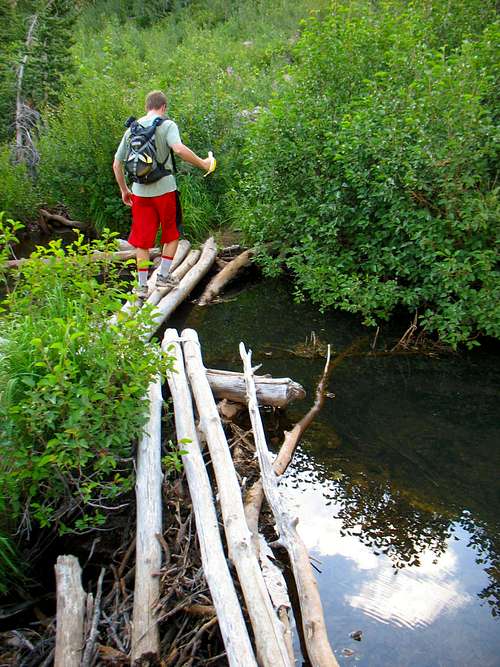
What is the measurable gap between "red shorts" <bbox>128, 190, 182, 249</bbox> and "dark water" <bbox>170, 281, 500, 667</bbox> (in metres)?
1.39

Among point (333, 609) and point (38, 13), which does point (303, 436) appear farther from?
point (38, 13)

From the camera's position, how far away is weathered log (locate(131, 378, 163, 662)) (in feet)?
10.2

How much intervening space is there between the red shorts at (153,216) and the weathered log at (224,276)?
1.59m

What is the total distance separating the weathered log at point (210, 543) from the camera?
114 inches

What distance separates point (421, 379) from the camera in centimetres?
670

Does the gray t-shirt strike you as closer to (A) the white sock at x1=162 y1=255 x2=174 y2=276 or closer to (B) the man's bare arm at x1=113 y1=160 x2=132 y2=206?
(B) the man's bare arm at x1=113 y1=160 x2=132 y2=206

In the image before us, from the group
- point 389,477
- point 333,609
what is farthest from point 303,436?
point 333,609

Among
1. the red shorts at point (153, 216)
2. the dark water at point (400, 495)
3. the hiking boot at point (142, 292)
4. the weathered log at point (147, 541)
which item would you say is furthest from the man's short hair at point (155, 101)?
the weathered log at point (147, 541)

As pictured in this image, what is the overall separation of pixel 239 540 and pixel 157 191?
4586 millimetres

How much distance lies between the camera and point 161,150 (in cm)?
679

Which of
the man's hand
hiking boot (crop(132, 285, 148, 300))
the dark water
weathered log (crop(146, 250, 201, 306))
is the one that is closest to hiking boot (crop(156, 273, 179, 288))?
weathered log (crop(146, 250, 201, 306))

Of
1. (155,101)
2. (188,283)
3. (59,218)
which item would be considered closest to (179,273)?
(188,283)

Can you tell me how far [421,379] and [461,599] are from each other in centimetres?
303

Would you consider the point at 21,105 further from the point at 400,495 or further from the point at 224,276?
the point at 400,495
